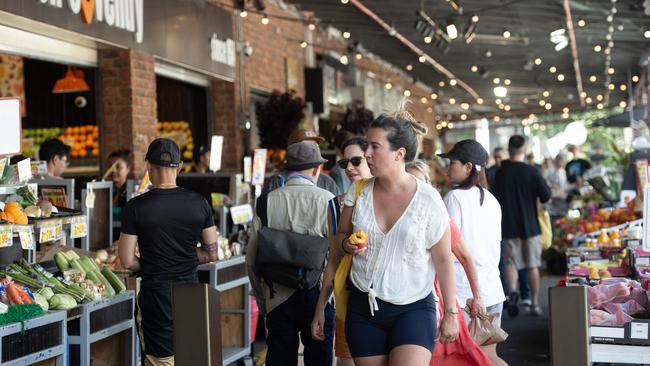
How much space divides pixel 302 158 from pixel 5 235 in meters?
1.61

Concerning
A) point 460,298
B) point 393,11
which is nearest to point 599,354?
point 460,298

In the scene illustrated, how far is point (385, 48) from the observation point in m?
21.2

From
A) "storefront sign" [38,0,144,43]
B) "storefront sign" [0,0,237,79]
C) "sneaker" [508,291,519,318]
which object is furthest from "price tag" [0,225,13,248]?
"sneaker" [508,291,519,318]

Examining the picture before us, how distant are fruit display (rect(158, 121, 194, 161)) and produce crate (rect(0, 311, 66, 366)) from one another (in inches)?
317

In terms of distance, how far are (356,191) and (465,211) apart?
1.51 metres

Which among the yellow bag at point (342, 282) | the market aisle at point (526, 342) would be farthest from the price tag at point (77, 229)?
the market aisle at point (526, 342)

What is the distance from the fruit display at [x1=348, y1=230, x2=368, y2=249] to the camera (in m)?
3.95

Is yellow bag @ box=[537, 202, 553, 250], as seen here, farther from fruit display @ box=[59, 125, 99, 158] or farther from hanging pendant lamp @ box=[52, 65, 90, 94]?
→ hanging pendant lamp @ box=[52, 65, 90, 94]

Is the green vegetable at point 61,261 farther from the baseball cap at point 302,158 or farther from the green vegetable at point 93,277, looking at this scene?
the baseball cap at point 302,158

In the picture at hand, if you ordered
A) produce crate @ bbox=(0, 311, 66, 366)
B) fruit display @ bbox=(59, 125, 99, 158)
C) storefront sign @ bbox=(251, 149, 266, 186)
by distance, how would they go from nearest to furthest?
produce crate @ bbox=(0, 311, 66, 366) < storefront sign @ bbox=(251, 149, 266, 186) < fruit display @ bbox=(59, 125, 99, 158)

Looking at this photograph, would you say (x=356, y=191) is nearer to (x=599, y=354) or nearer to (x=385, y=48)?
(x=599, y=354)

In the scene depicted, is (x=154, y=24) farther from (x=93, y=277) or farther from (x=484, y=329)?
(x=484, y=329)

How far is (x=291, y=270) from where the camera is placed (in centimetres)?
509

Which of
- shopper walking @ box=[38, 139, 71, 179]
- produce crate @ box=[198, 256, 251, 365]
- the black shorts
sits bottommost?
produce crate @ box=[198, 256, 251, 365]
